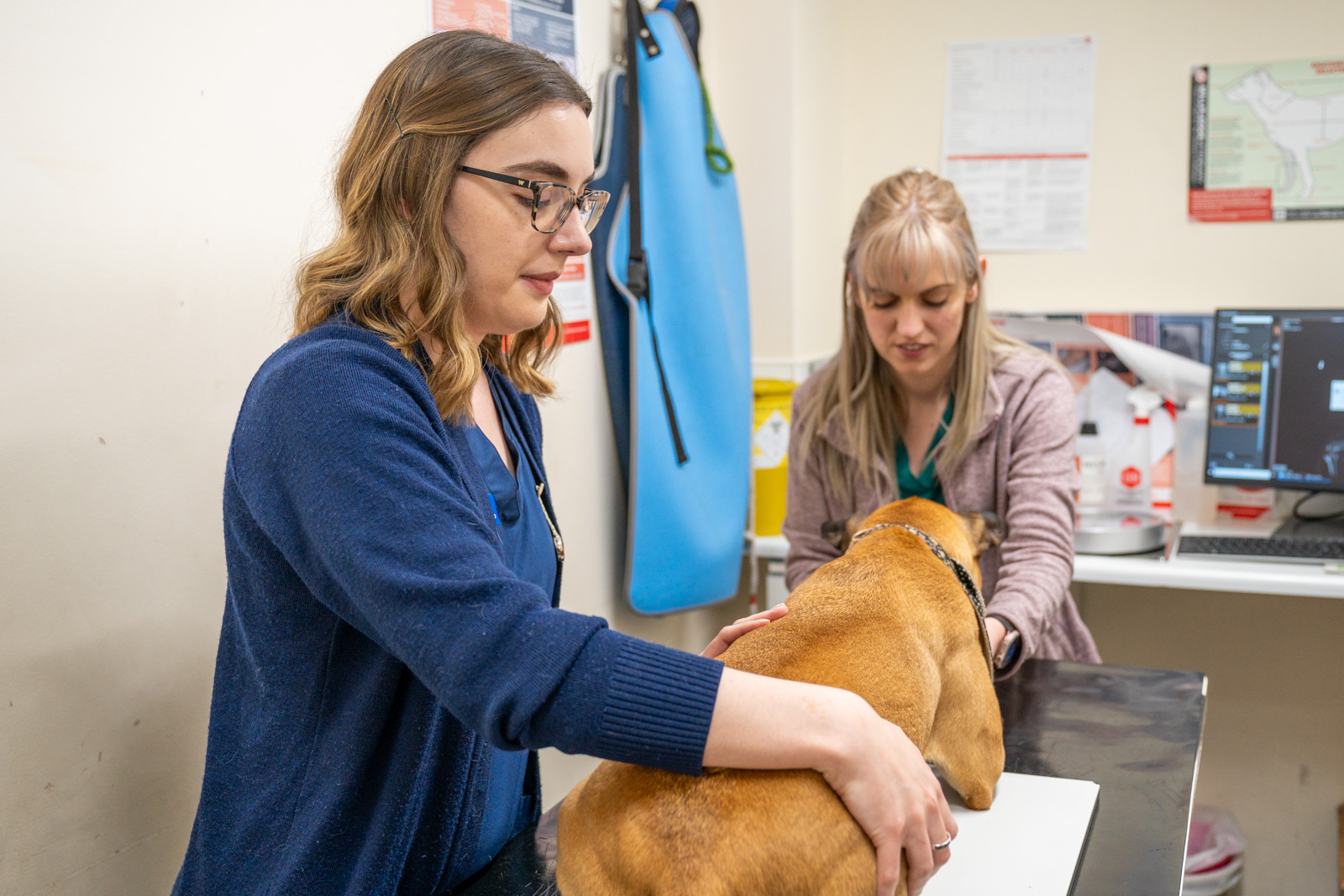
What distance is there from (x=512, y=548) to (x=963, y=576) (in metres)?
0.54

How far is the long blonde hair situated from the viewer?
5.38 ft

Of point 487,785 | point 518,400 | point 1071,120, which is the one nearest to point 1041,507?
point 518,400

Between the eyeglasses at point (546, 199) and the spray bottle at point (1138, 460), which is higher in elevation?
the eyeglasses at point (546, 199)

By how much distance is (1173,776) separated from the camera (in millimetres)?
1166

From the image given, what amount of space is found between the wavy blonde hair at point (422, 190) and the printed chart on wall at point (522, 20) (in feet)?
2.78

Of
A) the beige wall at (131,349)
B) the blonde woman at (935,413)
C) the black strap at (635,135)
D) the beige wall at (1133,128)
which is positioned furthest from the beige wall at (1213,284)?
the beige wall at (131,349)

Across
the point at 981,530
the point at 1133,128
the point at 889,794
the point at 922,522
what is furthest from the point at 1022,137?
the point at 889,794

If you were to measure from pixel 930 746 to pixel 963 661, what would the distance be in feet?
0.35

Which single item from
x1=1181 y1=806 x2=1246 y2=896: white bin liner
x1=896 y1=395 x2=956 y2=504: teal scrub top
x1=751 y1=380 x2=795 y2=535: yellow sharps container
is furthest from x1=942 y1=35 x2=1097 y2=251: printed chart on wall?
x1=1181 y1=806 x2=1246 y2=896: white bin liner

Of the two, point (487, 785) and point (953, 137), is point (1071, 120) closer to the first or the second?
point (953, 137)

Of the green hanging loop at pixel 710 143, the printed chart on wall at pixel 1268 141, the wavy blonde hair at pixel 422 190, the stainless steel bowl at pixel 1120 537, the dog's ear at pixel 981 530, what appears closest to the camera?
the wavy blonde hair at pixel 422 190

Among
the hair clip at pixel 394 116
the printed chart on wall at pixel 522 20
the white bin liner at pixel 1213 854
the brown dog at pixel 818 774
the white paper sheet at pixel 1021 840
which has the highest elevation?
the printed chart on wall at pixel 522 20

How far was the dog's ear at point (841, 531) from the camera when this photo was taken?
147 centimetres

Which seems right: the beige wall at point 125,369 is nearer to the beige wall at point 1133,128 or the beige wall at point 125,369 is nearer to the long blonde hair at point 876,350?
the long blonde hair at point 876,350
